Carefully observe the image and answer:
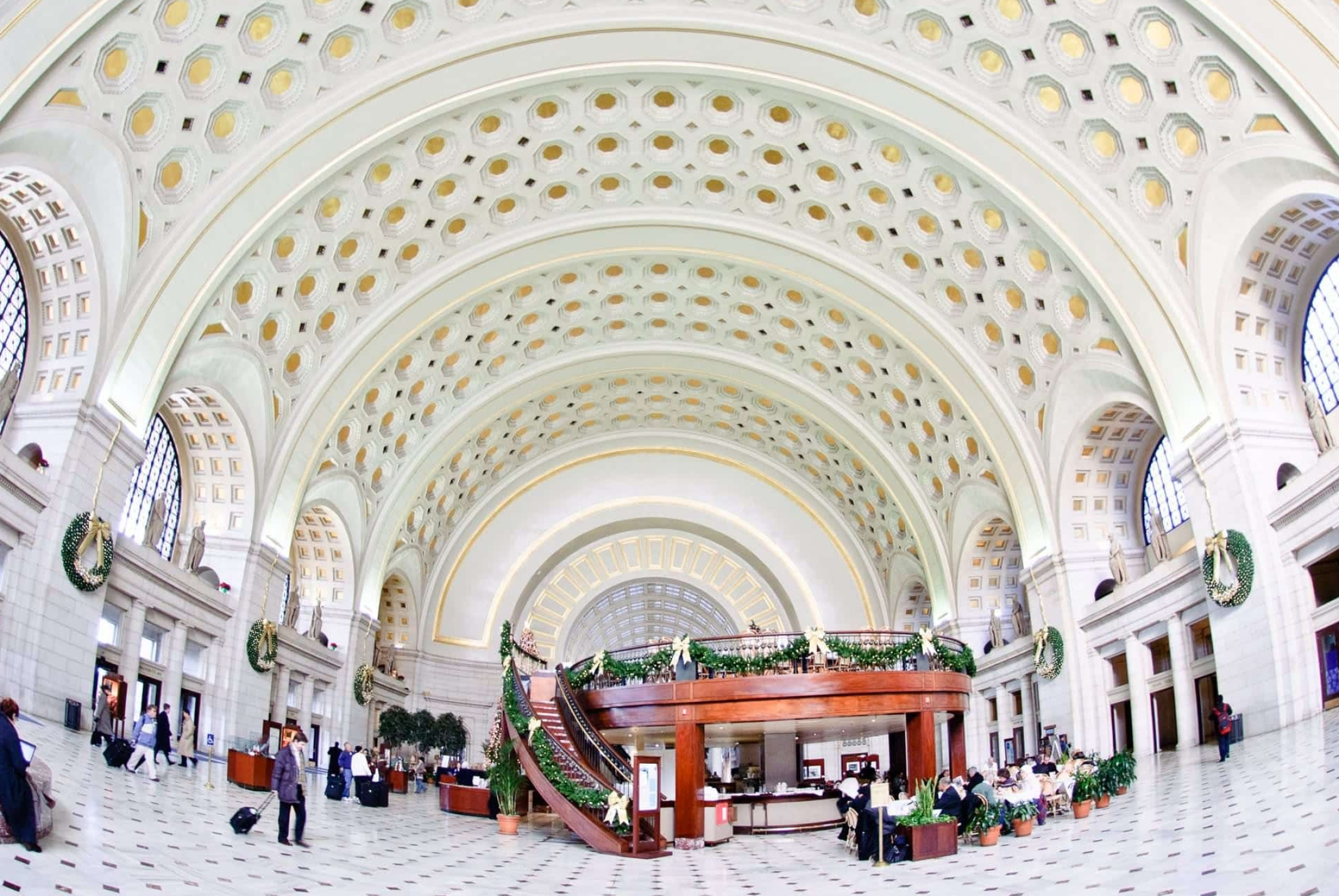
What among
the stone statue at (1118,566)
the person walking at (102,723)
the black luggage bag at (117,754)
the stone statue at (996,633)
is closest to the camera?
the black luggage bag at (117,754)

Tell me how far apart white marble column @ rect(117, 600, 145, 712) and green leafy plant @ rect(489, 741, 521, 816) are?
735 centimetres

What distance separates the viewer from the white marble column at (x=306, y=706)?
2764cm

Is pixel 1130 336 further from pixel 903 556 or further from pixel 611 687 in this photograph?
pixel 903 556

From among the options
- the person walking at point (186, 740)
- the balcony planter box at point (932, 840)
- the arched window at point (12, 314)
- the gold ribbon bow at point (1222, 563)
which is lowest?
the balcony planter box at point (932, 840)

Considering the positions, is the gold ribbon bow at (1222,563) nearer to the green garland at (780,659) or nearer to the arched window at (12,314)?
the green garland at (780,659)

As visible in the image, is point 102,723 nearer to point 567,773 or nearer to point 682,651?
point 567,773

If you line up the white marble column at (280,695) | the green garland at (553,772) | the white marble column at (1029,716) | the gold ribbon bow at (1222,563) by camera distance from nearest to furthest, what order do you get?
the green garland at (553,772) → the gold ribbon bow at (1222,563) → the white marble column at (280,695) → the white marble column at (1029,716)

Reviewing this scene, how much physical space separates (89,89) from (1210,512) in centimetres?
2090

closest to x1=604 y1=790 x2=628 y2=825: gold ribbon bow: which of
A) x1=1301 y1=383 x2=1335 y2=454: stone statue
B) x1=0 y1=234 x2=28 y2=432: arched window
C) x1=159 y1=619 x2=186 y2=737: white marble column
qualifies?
x1=159 y1=619 x2=186 y2=737: white marble column

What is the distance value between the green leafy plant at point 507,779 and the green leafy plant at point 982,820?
8.25 m

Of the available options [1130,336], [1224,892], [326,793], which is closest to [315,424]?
[326,793]

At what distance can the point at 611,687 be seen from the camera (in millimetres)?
20891

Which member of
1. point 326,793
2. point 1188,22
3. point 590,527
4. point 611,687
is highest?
point 1188,22

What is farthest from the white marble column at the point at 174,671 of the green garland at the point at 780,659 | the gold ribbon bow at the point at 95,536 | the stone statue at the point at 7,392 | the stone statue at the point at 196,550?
the green garland at the point at 780,659
